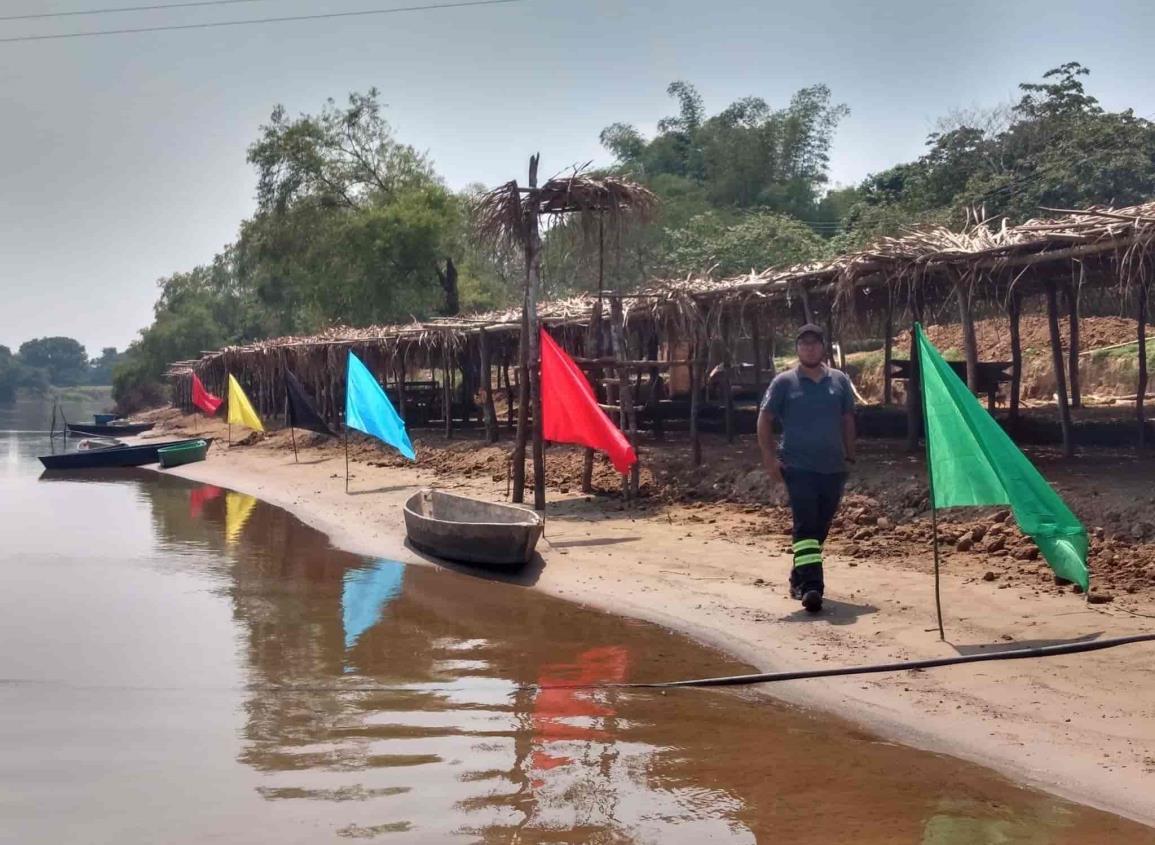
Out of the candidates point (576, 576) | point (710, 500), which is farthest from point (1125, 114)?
point (576, 576)

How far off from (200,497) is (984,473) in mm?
15345

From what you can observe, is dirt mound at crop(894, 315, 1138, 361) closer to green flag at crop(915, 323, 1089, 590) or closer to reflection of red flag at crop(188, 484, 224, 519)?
reflection of red flag at crop(188, 484, 224, 519)

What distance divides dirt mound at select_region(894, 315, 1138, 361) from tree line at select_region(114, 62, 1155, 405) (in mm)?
3039

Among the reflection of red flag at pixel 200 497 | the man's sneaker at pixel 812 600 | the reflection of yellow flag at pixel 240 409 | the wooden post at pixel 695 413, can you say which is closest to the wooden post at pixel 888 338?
the wooden post at pixel 695 413

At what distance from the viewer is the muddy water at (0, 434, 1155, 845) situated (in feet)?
14.5

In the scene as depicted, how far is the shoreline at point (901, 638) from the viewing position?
15.9ft

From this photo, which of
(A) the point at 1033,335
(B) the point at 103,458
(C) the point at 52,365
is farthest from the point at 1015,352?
(C) the point at 52,365

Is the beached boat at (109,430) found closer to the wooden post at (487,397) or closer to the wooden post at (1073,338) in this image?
the wooden post at (487,397)

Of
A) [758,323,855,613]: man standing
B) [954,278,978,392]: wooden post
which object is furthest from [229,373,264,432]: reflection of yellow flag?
[758,323,855,613]: man standing

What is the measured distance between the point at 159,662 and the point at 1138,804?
5995 millimetres

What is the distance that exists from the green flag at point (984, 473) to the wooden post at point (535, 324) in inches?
246

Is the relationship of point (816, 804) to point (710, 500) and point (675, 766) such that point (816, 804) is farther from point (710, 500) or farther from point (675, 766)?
point (710, 500)

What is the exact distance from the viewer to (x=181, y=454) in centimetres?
2397

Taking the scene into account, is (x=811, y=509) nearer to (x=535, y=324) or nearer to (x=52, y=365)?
(x=535, y=324)
